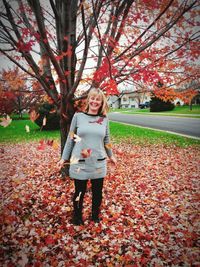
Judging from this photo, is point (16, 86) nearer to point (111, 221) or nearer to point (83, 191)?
point (83, 191)

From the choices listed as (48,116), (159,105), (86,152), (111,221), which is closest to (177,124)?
(48,116)

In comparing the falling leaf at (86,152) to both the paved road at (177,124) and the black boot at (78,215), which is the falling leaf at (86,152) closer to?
the black boot at (78,215)

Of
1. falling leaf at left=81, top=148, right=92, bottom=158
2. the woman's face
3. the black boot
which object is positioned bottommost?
the black boot

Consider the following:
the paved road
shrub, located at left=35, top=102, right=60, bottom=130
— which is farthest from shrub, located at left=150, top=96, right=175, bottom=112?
shrub, located at left=35, top=102, right=60, bottom=130

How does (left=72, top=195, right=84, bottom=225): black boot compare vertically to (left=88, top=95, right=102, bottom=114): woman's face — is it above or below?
below

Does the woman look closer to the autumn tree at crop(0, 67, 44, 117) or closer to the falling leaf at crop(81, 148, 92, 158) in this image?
the falling leaf at crop(81, 148, 92, 158)

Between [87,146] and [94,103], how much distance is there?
0.59 m

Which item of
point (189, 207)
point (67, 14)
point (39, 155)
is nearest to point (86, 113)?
point (67, 14)

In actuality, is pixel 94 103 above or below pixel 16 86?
below

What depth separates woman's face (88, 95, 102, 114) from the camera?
8.77 feet

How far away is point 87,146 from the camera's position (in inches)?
106

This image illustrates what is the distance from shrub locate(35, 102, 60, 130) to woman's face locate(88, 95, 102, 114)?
9589 millimetres

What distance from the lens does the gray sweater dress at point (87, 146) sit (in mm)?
2682

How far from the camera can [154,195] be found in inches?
167
